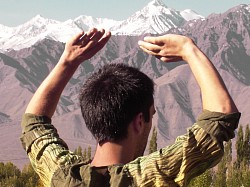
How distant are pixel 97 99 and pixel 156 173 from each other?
1.54 ft

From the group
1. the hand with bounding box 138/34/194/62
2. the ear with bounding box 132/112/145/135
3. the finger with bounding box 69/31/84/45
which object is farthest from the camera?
the finger with bounding box 69/31/84/45

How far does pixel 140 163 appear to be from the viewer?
2619 millimetres

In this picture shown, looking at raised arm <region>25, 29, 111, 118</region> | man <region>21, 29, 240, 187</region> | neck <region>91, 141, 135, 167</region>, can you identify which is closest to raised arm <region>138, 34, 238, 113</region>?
man <region>21, 29, 240, 187</region>

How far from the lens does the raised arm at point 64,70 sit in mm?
3041

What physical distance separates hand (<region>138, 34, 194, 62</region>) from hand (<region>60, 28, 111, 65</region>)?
273 millimetres

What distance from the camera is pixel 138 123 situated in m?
2.66

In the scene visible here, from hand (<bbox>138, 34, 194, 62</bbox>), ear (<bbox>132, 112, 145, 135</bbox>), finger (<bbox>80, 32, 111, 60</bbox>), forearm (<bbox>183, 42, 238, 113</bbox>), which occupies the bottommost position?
ear (<bbox>132, 112, 145, 135</bbox>)

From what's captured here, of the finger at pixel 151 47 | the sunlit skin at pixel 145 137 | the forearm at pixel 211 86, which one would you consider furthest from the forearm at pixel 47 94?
the forearm at pixel 211 86

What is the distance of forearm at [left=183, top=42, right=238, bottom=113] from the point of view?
254 cm

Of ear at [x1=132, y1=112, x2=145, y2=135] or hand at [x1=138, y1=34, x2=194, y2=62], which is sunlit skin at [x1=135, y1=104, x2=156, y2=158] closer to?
ear at [x1=132, y1=112, x2=145, y2=135]

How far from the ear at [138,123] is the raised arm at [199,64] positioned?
298 mm

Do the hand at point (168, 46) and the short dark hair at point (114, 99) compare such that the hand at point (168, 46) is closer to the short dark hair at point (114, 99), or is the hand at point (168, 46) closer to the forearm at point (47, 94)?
the short dark hair at point (114, 99)

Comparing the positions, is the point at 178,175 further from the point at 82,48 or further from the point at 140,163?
the point at 82,48

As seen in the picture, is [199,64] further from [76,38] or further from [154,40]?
[76,38]
